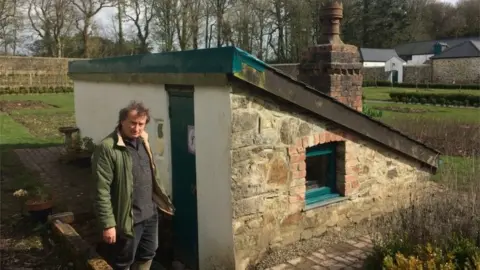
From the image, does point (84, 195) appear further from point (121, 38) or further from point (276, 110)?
point (121, 38)

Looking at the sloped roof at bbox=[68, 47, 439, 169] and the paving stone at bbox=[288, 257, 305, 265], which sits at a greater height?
the sloped roof at bbox=[68, 47, 439, 169]

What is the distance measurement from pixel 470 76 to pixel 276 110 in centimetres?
5229

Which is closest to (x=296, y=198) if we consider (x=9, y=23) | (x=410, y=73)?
(x=9, y=23)

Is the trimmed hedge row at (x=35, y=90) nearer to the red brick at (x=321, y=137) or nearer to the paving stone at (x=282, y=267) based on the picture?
the red brick at (x=321, y=137)

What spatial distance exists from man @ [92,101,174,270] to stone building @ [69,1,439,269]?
0.97 m

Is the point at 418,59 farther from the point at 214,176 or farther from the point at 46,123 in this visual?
the point at 214,176

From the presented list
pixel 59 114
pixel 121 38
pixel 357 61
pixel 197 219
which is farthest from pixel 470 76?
pixel 197 219

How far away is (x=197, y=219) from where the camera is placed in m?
5.51

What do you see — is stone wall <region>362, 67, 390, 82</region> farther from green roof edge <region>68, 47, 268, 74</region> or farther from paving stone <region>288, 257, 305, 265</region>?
paving stone <region>288, 257, 305, 265</region>

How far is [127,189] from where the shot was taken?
3.93 metres

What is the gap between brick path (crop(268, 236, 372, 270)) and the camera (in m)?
5.07

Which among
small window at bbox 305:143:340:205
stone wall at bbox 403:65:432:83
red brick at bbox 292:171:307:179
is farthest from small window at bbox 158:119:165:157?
stone wall at bbox 403:65:432:83

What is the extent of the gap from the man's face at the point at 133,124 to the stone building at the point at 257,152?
1114 mm

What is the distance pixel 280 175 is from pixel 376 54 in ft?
198
